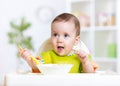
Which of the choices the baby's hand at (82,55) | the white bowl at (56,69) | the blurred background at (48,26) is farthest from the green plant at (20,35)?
the white bowl at (56,69)

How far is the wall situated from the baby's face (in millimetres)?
3430

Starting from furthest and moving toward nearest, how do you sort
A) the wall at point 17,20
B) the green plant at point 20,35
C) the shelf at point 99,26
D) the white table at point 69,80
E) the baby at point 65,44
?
the wall at point 17,20
the green plant at point 20,35
the shelf at point 99,26
the baby at point 65,44
the white table at point 69,80

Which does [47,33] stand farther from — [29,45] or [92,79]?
[92,79]

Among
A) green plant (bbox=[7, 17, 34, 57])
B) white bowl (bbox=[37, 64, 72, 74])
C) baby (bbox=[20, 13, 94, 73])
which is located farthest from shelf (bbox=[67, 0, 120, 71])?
white bowl (bbox=[37, 64, 72, 74])

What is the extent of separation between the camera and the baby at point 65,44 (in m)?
1.30

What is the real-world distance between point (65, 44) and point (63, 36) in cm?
3

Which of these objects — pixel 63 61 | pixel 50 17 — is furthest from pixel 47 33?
pixel 63 61

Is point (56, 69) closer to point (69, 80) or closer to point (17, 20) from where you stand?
point (69, 80)

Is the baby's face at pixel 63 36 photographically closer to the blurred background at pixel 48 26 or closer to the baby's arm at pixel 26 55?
the baby's arm at pixel 26 55

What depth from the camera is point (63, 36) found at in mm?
1318

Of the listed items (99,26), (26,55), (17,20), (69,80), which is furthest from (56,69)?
(17,20)

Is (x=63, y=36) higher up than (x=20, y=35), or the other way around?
(x=63, y=36)

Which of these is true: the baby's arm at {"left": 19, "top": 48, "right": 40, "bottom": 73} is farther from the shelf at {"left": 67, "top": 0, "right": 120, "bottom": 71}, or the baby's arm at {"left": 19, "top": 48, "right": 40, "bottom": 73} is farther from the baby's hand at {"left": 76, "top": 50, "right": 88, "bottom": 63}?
the shelf at {"left": 67, "top": 0, "right": 120, "bottom": 71}

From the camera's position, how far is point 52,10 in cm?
486
